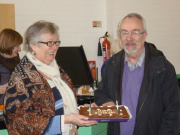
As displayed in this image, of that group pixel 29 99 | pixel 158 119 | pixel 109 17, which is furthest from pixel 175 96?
pixel 109 17

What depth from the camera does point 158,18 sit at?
14.8 feet

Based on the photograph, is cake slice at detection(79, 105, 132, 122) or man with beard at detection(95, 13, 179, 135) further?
man with beard at detection(95, 13, 179, 135)

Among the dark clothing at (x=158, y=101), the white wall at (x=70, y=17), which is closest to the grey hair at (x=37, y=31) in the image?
the dark clothing at (x=158, y=101)

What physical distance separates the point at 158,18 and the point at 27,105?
12.3 ft

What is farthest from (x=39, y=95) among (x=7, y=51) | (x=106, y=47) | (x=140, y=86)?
(x=106, y=47)

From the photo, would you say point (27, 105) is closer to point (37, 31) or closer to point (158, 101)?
point (37, 31)

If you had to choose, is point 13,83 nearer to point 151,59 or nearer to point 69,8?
point 151,59

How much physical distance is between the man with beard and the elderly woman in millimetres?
393

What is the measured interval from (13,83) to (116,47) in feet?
6.21

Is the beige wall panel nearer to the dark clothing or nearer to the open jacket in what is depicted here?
the open jacket

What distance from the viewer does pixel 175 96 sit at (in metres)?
1.69

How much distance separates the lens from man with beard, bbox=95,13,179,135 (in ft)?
5.57

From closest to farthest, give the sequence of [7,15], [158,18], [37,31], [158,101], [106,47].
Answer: [37,31]
[158,101]
[7,15]
[106,47]
[158,18]

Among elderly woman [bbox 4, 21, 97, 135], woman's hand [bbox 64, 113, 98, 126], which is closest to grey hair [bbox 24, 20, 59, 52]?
elderly woman [bbox 4, 21, 97, 135]
